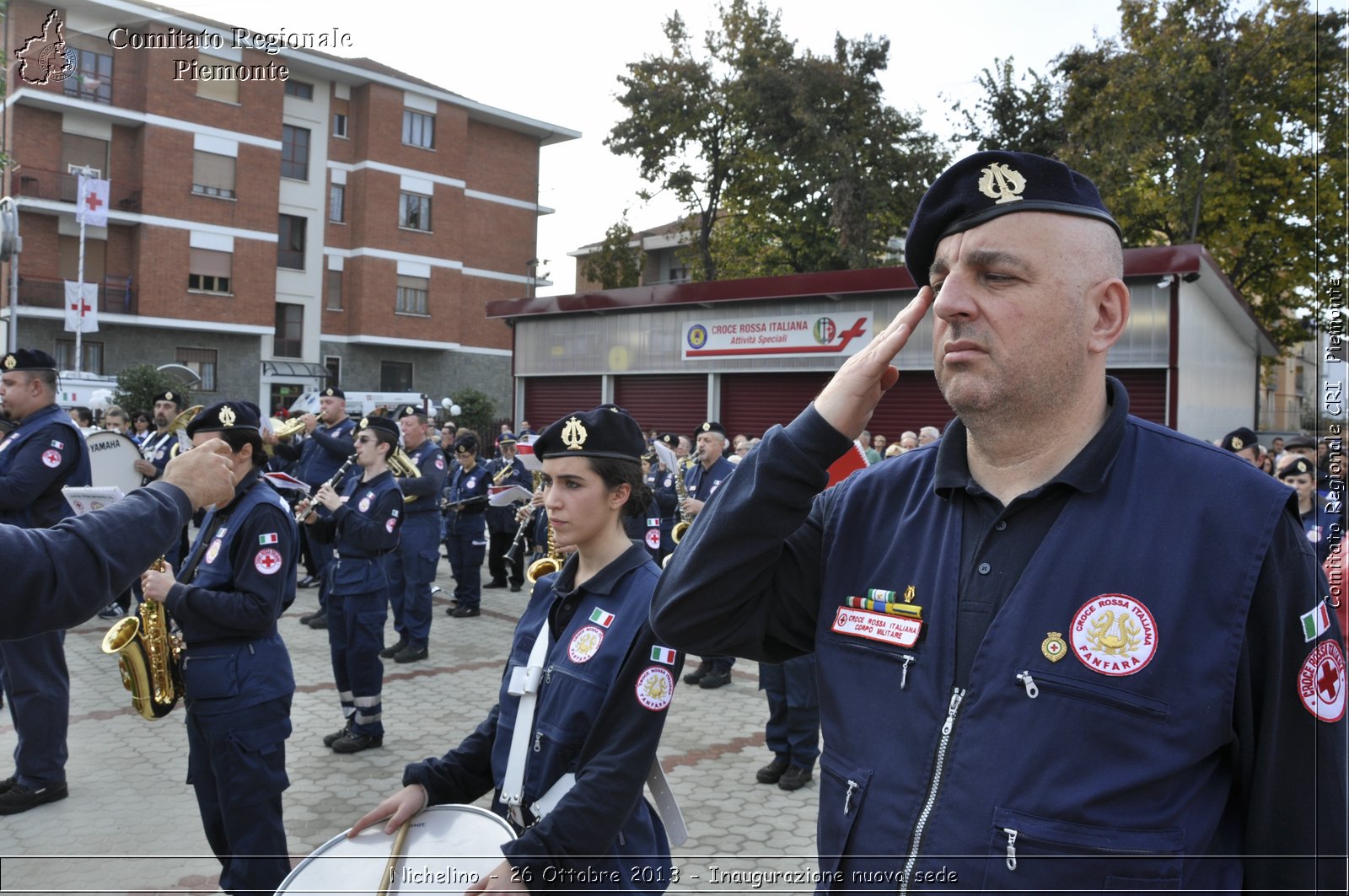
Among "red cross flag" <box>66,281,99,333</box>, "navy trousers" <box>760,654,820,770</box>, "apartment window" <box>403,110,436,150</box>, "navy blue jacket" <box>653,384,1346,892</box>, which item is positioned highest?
"apartment window" <box>403,110,436,150</box>

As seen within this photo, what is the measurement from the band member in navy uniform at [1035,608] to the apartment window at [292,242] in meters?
40.8

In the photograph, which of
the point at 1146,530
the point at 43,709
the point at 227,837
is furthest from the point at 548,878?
the point at 43,709

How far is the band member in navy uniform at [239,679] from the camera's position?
403 centimetres

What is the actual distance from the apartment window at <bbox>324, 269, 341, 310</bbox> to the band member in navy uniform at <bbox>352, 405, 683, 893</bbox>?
39.9 metres

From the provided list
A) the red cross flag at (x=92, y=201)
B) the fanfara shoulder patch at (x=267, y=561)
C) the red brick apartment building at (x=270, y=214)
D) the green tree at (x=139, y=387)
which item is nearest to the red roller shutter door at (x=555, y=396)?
the green tree at (x=139, y=387)

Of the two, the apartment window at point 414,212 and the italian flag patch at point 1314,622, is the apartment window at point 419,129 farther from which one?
the italian flag patch at point 1314,622

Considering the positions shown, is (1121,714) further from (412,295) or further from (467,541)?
(412,295)

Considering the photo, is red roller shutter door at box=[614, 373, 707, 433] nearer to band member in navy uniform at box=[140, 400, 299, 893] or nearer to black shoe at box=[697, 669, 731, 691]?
black shoe at box=[697, 669, 731, 691]

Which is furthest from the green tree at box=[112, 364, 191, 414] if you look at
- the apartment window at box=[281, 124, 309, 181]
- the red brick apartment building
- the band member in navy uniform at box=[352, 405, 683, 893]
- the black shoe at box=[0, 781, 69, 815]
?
the band member in navy uniform at box=[352, 405, 683, 893]

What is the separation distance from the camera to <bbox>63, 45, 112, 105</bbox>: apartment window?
29.5 m

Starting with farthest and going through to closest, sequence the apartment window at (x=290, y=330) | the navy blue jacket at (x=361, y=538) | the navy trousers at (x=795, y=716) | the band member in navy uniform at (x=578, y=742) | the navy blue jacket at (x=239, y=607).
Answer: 1. the apartment window at (x=290, y=330)
2. the navy blue jacket at (x=361, y=538)
3. the navy trousers at (x=795, y=716)
4. the navy blue jacket at (x=239, y=607)
5. the band member in navy uniform at (x=578, y=742)

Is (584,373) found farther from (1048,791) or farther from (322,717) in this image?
(1048,791)

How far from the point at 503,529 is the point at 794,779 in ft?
28.9

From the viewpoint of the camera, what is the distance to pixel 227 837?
13.4 feet
